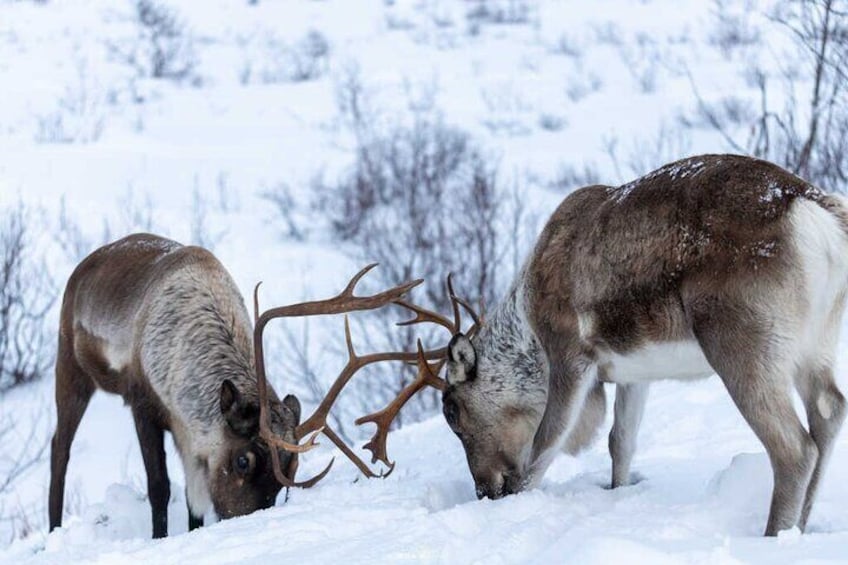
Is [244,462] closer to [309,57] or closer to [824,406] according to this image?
[824,406]

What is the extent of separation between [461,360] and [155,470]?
1.77m

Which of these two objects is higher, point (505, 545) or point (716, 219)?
point (716, 219)

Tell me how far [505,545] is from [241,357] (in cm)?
253

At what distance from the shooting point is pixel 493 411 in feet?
19.2

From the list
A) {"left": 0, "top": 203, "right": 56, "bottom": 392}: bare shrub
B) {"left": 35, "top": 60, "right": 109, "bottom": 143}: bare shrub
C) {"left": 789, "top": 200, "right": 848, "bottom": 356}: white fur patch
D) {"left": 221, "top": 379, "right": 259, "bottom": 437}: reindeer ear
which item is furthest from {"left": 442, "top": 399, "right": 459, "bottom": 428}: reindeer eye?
{"left": 35, "top": 60, "right": 109, "bottom": 143}: bare shrub

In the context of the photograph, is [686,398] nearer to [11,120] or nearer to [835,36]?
[835,36]

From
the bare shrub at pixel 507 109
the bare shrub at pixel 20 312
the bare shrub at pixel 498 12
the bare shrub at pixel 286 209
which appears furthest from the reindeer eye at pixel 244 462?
the bare shrub at pixel 498 12

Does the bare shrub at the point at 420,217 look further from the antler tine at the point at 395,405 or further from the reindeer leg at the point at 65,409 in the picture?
the antler tine at the point at 395,405

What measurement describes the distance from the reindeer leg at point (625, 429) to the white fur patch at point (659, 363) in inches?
14.9

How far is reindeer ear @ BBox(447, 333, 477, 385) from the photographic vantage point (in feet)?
19.1

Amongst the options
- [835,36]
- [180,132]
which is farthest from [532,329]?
[180,132]

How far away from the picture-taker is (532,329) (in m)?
5.55

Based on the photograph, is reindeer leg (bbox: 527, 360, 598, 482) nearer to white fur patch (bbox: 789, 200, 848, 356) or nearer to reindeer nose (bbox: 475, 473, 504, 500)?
reindeer nose (bbox: 475, 473, 504, 500)

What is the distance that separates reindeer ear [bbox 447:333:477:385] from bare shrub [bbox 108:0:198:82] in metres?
16.3
